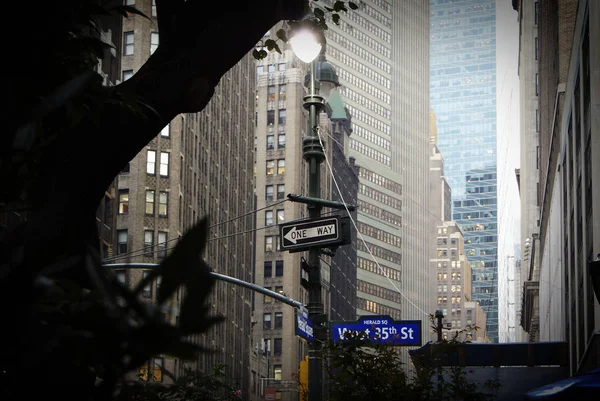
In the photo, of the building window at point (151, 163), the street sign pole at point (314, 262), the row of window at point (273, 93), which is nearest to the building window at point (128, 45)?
the building window at point (151, 163)

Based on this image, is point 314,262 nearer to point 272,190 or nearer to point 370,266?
point 272,190

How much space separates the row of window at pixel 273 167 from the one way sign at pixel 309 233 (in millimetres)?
128383

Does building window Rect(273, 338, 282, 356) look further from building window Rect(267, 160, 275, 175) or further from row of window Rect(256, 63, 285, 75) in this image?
row of window Rect(256, 63, 285, 75)

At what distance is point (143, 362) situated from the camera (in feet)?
10.5

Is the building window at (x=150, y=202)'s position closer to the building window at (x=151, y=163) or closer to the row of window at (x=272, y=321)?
the building window at (x=151, y=163)

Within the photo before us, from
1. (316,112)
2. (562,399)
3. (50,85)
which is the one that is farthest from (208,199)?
(50,85)

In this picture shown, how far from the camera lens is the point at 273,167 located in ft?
480

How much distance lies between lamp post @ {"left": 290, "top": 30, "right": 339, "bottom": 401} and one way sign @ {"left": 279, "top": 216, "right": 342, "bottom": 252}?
26cm

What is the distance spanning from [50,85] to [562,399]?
8.93 m

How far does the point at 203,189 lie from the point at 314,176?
83877 mm

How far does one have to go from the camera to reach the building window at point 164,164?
297 feet

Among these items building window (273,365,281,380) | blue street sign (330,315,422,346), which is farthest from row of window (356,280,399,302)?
blue street sign (330,315,422,346)

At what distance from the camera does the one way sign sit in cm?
1647

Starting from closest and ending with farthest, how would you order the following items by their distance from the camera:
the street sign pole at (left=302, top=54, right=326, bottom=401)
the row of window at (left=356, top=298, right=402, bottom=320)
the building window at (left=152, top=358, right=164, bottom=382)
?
the building window at (left=152, top=358, right=164, bottom=382), the street sign pole at (left=302, top=54, right=326, bottom=401), the row of window at (left=356, top=298, right=402, bottom=320)
